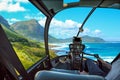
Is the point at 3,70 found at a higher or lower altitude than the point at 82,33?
higher

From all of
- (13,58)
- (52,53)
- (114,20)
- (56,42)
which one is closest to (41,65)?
(56,42)

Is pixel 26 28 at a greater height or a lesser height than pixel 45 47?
greater

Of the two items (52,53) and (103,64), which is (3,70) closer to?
(103,64)

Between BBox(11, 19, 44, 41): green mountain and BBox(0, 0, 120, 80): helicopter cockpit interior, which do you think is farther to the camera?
BBox(11, 19, 44, 41): green mountain

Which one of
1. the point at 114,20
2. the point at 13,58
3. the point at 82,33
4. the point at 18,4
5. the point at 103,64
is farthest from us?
the point at 114,20

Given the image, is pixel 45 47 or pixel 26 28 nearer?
pixel 26 28

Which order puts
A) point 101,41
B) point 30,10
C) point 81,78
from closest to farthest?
point 81,78 → point 30,10 → point 101,41

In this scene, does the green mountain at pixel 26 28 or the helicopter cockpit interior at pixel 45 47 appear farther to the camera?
the green mountain at pixel 26 28

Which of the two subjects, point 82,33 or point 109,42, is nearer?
point 82,33

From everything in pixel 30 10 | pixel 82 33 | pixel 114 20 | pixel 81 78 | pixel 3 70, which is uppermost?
pixel 30 10
